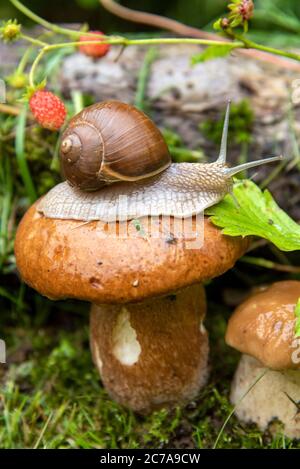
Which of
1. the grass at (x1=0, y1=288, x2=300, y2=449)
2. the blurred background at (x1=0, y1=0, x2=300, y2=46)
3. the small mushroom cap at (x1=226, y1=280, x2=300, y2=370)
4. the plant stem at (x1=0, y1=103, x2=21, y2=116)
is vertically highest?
the blurred background at (x1=0, y1=0, x2=300, y2=46)

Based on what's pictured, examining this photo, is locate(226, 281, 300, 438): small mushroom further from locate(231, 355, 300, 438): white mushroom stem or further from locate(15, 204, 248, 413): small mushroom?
locate(15, 204, 248, 413): small mushroom

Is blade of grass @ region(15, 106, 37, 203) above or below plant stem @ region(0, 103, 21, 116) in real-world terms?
below

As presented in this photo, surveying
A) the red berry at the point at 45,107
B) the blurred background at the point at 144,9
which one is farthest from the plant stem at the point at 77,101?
the blurred background at the point at 144,9

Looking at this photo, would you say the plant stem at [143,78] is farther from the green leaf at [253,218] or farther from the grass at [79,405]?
the grass at [79,405]

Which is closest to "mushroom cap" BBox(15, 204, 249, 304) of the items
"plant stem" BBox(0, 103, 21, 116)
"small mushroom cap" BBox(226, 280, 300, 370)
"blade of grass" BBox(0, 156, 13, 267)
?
"small mushroom cap" BBox(226, 280, 300, 370)

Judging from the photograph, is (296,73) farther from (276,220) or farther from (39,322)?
(39,322)

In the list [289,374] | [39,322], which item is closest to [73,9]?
[39,322]

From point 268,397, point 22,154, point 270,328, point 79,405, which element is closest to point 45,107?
point 22,154
